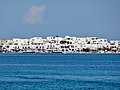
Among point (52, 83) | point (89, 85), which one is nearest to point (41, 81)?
point (52, 83)

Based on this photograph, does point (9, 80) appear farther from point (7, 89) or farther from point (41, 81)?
point (7, 89)

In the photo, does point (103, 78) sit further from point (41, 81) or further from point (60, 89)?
point (60, 89)

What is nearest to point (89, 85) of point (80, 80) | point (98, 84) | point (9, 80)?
point (98, 84)

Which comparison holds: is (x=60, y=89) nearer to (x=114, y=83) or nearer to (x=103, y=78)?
(x=114, y=83)

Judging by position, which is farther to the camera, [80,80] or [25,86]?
[80,80]

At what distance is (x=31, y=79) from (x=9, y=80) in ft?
7.76

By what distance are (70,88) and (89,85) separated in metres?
2.38

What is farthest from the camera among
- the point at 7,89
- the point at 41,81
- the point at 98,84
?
the point at 41,81

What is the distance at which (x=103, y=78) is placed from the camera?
6212 centimetres

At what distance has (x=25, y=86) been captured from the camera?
53656mm

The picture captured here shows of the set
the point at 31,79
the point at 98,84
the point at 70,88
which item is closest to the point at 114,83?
the point at 98,84

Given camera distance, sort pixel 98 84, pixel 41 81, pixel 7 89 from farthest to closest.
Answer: pixel 41 81, pixel 98 84, pixel 7 89

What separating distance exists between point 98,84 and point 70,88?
344cm

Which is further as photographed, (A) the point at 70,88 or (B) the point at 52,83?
(B) the point at 52,83
